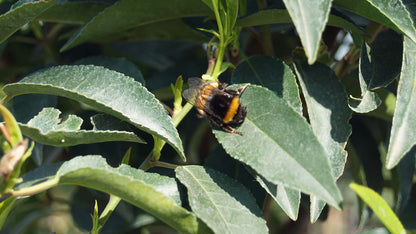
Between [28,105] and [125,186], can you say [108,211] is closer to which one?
[125,186]

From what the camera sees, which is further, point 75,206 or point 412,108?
point 75,206

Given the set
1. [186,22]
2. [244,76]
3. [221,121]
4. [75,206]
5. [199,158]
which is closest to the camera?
[221,121]

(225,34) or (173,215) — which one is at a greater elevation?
(225,34)

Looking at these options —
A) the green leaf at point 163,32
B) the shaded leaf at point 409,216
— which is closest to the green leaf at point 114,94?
the green leaf at point 163,32

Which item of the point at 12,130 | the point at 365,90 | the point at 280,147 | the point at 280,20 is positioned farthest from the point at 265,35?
the point at 12,130

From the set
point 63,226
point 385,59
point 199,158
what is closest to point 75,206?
point 199,158

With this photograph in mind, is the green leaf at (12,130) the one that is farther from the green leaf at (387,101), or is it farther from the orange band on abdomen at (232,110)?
the green leaf at (387,101)

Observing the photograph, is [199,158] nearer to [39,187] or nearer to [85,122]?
[85,122]
